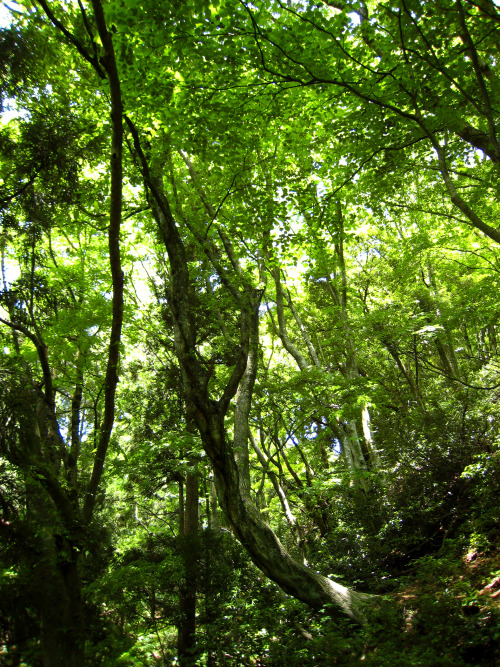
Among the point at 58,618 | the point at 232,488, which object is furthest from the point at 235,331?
the point at 58,618

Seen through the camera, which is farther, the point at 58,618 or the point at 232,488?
the point at 232,488

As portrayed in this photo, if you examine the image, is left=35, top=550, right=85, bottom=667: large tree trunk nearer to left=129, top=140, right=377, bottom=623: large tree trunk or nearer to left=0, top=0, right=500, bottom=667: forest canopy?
left=0, top=0, right=500, bottom=667: forest canopy

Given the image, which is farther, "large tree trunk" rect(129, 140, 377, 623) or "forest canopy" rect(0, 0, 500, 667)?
"large tree trunk" rect(129, 140, 377, 623)

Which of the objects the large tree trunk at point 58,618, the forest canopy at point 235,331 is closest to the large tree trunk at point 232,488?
the forest canopy at point 235,331

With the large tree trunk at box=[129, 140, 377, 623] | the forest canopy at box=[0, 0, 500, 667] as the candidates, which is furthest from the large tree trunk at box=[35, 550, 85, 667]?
the large tree trunk at box=[129, 140, 377, 623]

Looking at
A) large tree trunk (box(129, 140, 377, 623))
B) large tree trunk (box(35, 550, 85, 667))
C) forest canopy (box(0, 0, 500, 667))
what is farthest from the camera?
large tree trunk (box(129, 140, 377, 623))

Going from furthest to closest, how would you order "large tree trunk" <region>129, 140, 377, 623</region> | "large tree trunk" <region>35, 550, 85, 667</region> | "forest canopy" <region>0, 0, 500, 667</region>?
"large tree trunk" <region>129, 140, 377, 623</region>
"forest canopy" <region>0, 0, 500, 667</region>
"large tree trunk" <region>35, 550, 85, 667</region>

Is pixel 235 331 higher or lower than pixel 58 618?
higher

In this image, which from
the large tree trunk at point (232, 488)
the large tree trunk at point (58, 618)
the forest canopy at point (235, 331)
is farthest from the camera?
the large tree trunk at point (232, 488)

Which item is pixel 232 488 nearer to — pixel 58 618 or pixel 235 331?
pixel 58 618

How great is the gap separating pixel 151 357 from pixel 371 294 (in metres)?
8.80

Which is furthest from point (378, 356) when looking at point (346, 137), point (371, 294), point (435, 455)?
point (346, 137)

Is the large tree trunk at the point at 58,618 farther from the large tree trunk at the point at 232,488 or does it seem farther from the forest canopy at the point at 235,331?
the large tree trunk at the point at 232,488

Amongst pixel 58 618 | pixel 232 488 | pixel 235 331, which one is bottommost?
pixel 58 618
